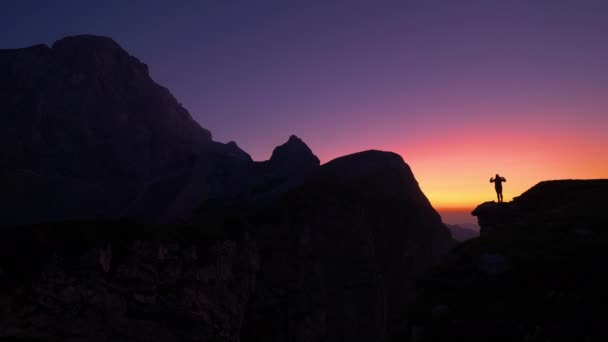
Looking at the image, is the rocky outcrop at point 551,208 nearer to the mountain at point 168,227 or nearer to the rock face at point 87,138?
the mountain at point 168,227

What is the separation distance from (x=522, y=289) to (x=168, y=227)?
27.4 meters

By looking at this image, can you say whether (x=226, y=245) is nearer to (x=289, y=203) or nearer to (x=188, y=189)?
(x=289, y=203)

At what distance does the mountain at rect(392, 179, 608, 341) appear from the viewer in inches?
476

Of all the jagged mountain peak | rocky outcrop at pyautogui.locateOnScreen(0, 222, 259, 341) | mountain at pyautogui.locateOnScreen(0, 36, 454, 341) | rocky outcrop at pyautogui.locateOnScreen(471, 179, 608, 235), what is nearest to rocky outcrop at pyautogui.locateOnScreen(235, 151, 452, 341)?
mountain at pyautogui.locateOnScreen(0, 36, 454, 341)

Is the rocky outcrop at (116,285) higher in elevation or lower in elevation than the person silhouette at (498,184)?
lower

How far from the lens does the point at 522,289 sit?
14234mm

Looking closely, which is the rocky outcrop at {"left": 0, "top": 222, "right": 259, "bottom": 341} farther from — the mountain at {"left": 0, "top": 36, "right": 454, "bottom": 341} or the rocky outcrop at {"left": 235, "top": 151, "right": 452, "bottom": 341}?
the rocky outcrop at {"left": 235, "top": 151, "right": 452, "bottom": 341}

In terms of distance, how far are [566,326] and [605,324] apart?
39.3 inches

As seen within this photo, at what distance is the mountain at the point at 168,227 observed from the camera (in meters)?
26.7

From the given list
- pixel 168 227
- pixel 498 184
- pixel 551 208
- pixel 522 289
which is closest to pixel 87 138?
pixel 168 227

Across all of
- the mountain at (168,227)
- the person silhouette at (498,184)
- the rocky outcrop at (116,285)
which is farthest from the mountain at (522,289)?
the rocky outcrop at (116,285)

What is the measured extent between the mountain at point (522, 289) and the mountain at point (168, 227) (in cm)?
323

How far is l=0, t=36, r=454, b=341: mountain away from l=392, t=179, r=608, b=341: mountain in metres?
3.23

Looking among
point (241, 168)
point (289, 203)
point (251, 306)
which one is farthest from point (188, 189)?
point (251, 306)
